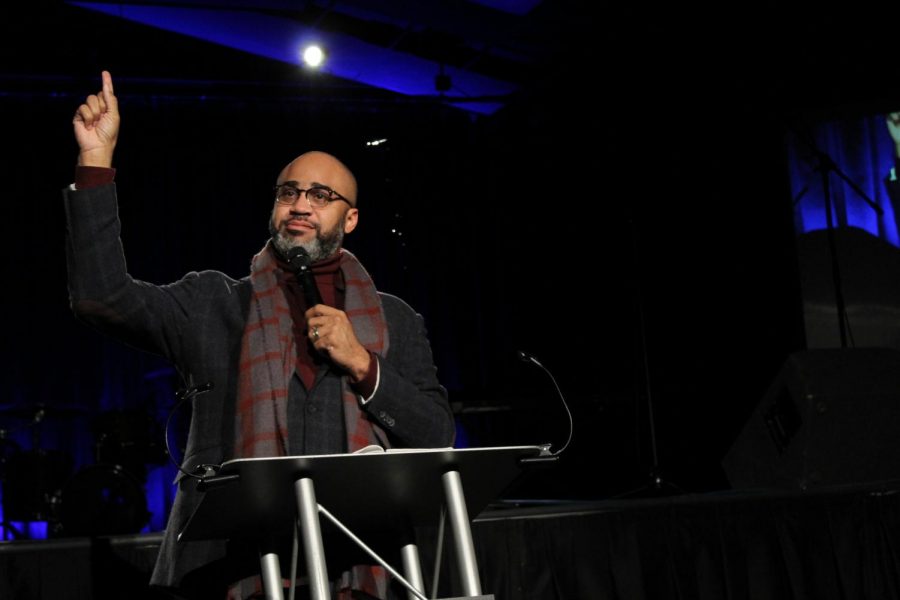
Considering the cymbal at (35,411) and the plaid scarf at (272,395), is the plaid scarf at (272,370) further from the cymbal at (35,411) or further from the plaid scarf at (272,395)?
the cymbal at (35,411)

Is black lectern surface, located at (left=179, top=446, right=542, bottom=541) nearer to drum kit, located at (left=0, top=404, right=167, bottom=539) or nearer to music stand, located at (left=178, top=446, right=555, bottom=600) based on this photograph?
music stand, located at (left=178, top=446, right=555, bottom=600)

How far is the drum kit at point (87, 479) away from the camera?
19.1ft

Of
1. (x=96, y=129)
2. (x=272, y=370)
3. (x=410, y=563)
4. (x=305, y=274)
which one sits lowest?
(x=410, y=563)

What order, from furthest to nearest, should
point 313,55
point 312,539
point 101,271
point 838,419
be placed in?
1. point 313,55
2. point 838,419
3. point 101,271
4. point 312,539

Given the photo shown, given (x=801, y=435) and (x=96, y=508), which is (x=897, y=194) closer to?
(x=801, y=435)

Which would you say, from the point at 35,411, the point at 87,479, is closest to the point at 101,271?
the point at 87,479

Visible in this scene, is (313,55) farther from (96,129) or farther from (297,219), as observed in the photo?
(96,129)

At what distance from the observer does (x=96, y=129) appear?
1.90 metres

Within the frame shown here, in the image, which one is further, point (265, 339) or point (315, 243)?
point (315, 243)

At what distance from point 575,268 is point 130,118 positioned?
3484 mm

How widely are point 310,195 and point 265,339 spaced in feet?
1.22

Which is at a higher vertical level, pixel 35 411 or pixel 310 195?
pixel 310 195

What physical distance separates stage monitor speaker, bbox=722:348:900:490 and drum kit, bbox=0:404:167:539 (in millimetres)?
3615

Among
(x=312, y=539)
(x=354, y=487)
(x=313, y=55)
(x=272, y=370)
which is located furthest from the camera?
(x=313, y=55)
